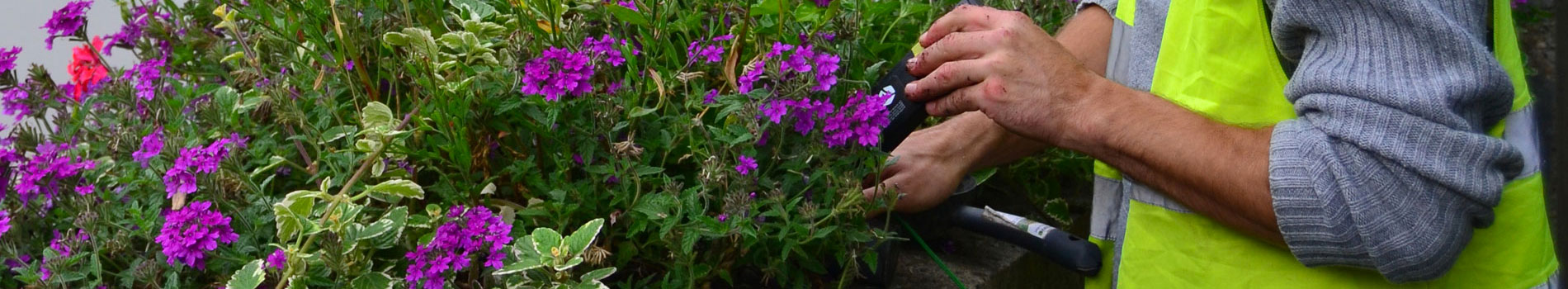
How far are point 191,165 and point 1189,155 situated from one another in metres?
1.03

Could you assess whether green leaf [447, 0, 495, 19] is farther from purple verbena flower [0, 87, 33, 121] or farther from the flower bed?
purple verbena flower [0, 87, 33, 121]

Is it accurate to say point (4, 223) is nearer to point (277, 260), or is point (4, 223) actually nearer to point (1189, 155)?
point (277, 260)

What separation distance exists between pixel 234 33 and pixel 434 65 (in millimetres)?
408

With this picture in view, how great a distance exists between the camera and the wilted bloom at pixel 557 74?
125 cm

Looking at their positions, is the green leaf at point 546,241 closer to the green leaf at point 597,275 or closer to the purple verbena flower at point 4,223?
the green leaf at point 597,275

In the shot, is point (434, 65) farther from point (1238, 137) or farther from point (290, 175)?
point (1238, 137)

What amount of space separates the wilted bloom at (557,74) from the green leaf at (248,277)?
1.05 feet

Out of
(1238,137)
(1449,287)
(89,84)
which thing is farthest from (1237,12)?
(89,84)

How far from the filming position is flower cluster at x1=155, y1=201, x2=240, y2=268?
52.8 inches

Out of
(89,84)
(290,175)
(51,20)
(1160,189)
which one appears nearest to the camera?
(1160,189)

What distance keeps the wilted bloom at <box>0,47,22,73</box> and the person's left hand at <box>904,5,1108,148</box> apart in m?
1.17

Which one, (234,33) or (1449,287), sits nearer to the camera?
(1449,287)

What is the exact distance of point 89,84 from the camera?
193cm

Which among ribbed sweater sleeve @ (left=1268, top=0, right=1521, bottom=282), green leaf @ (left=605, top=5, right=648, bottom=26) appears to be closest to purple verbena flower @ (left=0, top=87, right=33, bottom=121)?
green leaf @ (left=605, top=5, right=648, bottom=26)
